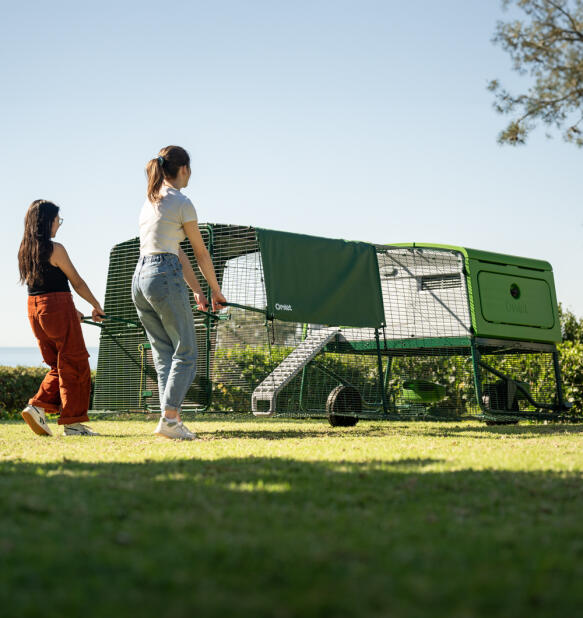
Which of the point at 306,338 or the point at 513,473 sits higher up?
the point at 306,338

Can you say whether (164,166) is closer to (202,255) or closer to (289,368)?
(202,255)

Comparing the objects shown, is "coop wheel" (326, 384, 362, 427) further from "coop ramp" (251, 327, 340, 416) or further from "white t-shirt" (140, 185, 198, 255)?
"white t-shirt" (140, 185, 198, 255)

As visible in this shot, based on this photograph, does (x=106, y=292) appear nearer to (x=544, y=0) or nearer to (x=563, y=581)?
(x=544, y=0)

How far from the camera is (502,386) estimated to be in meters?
9.27

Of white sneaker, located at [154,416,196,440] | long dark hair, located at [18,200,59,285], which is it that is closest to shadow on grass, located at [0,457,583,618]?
white sneaker, located at [154,416,196,440]

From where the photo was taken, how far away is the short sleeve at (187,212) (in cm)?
587

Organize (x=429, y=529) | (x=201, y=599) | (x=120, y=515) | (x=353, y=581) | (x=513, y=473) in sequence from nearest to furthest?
(x=201, y=599), (x=353, y=581), (x=429, y=529), (x=120, y=515), (x=513, y=473)

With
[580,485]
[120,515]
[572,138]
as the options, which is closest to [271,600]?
[120,515]

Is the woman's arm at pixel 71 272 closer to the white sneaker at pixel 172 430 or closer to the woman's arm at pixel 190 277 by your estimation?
the woman's arm at pixel 190 277

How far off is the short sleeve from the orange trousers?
1.57 metres

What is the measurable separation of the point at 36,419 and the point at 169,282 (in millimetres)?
2014

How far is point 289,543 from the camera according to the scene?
2.26m

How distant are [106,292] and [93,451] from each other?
4444 millimetres

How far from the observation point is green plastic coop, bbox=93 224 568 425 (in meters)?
7.61
